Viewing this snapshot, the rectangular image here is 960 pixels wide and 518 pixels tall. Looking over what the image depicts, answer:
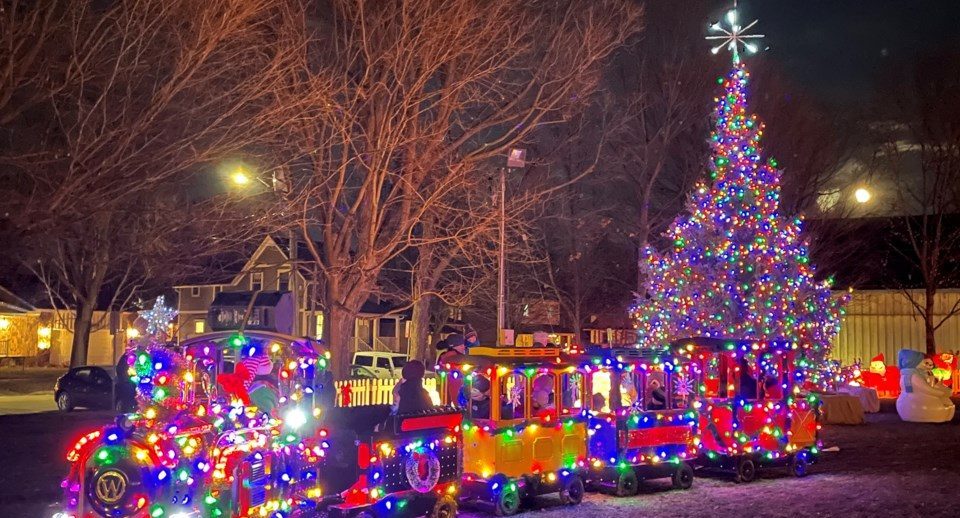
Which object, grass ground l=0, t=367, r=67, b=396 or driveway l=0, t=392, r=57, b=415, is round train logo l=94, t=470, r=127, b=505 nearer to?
driveway l=0, t=392, r=57, b=415

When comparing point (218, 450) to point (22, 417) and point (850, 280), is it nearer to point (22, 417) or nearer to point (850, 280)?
point (22, 417)

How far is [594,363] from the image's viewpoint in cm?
1225

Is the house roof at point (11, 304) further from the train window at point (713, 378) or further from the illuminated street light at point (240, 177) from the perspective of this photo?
the train window at point (713, 378)

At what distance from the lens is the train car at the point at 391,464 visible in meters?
9.65

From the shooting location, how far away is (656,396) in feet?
43.3

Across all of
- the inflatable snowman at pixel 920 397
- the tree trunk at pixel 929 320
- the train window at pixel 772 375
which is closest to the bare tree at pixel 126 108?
the train window at pixel 772 375

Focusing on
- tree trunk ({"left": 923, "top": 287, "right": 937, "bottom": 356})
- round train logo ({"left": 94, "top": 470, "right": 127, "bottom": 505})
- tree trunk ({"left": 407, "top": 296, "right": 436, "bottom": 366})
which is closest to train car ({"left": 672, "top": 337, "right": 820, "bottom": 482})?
round train logo ({"left": 94, "top": 470, "right": 127, "bottom": 505})

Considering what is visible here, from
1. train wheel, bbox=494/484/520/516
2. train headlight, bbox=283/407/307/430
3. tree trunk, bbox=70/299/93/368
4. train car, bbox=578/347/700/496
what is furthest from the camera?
tree trunk, bbox=70/299/93/368

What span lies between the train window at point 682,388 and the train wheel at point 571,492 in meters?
2.25

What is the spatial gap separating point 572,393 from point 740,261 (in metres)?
10.4

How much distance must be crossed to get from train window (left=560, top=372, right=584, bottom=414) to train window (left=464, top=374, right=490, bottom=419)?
1204mm

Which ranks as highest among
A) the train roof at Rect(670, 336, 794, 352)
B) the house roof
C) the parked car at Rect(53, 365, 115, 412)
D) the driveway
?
the house roof

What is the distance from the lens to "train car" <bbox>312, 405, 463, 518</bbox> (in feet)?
31.7

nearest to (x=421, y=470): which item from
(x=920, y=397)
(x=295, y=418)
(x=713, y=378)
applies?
(x=295, y=418)
